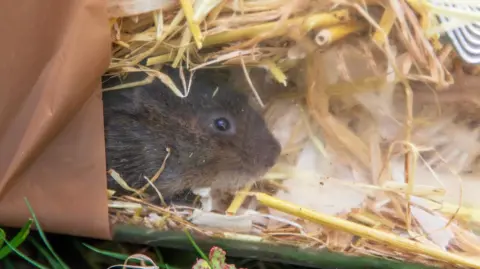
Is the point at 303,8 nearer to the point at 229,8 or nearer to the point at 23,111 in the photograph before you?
the point at 229,8

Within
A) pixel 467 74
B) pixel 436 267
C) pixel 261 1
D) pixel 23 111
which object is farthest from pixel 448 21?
pixel 23 111

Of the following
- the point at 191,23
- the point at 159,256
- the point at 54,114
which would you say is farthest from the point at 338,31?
the point at 159,256

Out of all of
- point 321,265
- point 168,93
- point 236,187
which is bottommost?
point 321,265

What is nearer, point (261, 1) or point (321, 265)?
point (261, 1)

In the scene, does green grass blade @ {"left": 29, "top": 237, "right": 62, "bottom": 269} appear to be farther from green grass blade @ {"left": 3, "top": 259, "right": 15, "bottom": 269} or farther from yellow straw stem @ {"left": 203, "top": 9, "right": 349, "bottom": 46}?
yellow straw stem @ {"left": 203, "top": 9, "right": 349, "bottom": 46}

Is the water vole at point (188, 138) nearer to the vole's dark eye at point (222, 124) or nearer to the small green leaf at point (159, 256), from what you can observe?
the vole's dark eye at point (222, 124)

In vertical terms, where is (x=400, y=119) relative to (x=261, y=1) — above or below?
below
